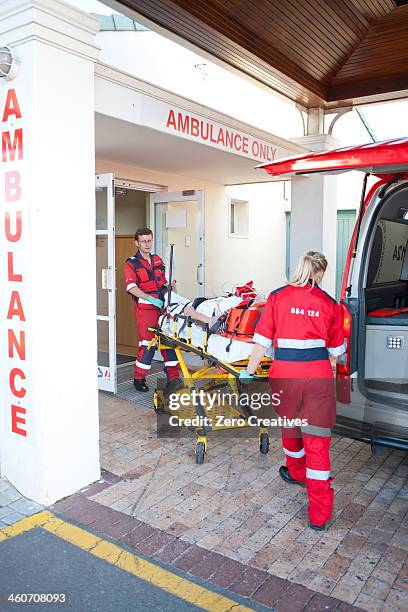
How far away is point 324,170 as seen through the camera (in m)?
3.41

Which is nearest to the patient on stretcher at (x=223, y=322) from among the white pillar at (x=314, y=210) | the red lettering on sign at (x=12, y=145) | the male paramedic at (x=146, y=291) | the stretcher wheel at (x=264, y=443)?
the stretcher wheel at (x=264, y=443)

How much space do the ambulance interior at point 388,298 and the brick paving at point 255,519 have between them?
2.71ft

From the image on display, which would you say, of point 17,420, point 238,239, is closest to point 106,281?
point 17,420

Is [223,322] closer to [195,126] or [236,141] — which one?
[195,126]

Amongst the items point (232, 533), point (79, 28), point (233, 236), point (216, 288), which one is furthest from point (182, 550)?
point (233, 236)

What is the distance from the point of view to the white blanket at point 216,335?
413cm

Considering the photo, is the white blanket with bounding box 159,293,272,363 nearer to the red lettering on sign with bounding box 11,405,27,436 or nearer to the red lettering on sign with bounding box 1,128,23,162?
the red lettering on sign with bounding box 11,405,27,436

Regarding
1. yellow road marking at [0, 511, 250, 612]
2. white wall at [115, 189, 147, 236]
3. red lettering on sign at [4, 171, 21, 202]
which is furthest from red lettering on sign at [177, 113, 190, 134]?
yellow road marking at [0, 511, 250, 612]

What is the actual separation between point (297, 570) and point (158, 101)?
425 cm

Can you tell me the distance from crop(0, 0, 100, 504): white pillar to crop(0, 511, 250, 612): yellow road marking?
25 cm

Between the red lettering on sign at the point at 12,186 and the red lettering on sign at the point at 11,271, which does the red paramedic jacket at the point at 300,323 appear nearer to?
the red lettering on sign at the point at 11,271

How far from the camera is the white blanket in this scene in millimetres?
4133

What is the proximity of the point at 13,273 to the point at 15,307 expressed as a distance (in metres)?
0.22

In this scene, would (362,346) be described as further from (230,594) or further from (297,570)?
(230,594)
